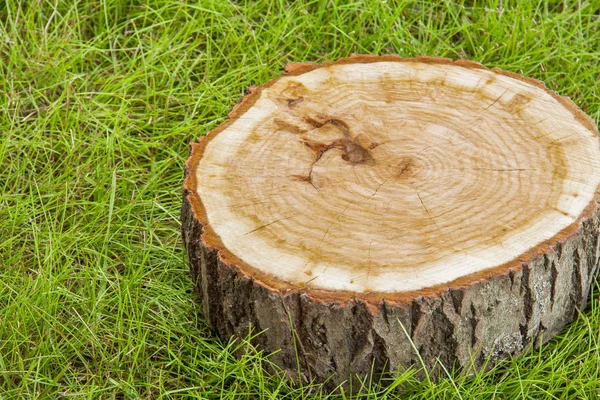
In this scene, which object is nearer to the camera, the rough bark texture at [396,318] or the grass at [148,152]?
the rough bark texture at [396,318]

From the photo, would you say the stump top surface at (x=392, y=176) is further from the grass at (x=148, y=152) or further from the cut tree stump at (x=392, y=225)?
the grass at (x=148, y=152)

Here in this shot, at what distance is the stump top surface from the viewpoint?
2.18 metres

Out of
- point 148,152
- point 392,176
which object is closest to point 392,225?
point 392,176

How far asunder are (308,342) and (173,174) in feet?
3.53

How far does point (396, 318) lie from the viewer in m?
2.11

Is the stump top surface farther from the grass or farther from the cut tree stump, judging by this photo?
the grass

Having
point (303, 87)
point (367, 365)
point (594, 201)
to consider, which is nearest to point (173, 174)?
point (303, 87)

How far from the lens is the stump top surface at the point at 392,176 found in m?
2.18

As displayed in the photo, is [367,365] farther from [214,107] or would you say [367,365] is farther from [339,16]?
[339,16]

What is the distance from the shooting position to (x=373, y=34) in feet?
11.3

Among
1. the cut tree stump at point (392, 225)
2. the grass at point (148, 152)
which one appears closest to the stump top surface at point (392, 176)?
the cut tree stump at point (392, 225)

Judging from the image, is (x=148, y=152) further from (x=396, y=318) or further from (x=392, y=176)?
(x=396, y=318)

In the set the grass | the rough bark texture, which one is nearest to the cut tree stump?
the rough bark texture

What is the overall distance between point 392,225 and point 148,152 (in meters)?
1.20
